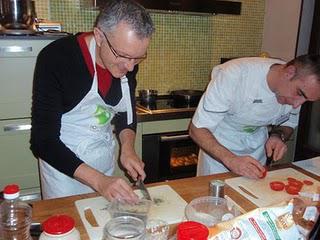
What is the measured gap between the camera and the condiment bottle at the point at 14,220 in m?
0.69

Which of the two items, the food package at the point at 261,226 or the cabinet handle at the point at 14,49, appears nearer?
the food package at the point at 261,226

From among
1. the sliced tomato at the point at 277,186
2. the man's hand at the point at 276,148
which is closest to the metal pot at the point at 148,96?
the man's hand at the point at 276,148

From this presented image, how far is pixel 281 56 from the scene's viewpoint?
2.65m

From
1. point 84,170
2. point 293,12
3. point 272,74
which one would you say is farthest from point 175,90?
point 84,170

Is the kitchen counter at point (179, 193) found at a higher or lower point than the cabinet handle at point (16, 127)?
higher

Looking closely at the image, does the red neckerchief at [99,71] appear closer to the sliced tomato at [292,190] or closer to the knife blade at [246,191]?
the knife blade at [246,191]

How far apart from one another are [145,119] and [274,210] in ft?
4.78

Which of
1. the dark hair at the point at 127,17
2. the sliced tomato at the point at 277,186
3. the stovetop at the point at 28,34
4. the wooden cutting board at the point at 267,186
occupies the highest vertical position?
the dark hair at the point at 127,17

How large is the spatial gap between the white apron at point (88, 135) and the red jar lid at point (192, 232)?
0.67 metres

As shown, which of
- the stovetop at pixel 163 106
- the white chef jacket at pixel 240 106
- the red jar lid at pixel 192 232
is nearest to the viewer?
the red jar lid at pixel 192 232

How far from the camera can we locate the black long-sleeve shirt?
99cm

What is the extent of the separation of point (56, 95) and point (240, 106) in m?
0.74

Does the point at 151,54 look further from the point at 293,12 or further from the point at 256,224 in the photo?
the point at 256,224

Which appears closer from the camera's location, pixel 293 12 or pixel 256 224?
pixel 256 224
